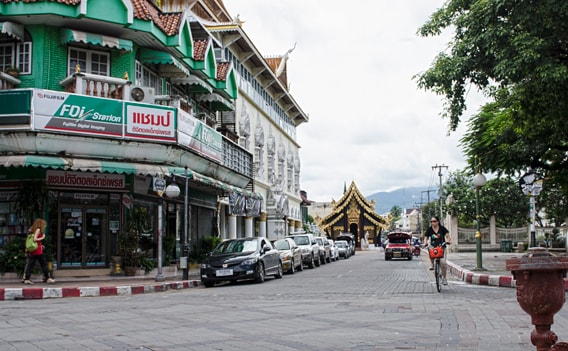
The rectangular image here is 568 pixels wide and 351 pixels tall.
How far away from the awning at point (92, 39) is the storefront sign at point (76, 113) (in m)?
2.23

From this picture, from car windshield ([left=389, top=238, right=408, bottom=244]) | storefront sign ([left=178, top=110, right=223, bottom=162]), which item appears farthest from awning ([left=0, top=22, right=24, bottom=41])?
car windshield ([left=389, top=238, right=408, bottom=244])

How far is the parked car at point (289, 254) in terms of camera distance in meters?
25.1

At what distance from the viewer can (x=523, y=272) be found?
5.18m

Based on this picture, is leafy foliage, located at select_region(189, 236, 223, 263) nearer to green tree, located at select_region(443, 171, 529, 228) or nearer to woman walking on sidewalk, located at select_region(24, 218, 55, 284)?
woman walking on sidewalk, located at select_region(24, 218, 55, 284)

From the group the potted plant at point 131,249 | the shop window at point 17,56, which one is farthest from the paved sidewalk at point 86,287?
the shop window at point 17,56

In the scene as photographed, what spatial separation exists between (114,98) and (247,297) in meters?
9.68

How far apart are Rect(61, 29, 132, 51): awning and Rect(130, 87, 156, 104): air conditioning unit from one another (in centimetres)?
151

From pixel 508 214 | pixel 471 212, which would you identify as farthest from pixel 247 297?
pixel 471 212

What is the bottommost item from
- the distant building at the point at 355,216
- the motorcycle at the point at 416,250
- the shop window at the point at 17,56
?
the motorcycle at the point at 416,250

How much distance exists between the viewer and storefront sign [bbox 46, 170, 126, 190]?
20.4 metres

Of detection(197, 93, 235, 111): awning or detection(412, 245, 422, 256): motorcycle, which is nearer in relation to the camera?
detection(197, 93, 235, 111): awning

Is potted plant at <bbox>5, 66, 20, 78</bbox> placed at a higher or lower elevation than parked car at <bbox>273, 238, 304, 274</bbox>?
higher

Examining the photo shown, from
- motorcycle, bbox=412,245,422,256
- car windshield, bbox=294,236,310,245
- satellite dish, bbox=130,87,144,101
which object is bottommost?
motorcycle, bbox=412,245,422,256

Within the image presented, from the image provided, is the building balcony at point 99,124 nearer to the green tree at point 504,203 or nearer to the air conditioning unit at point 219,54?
the air conditioning unit at point 219,54
